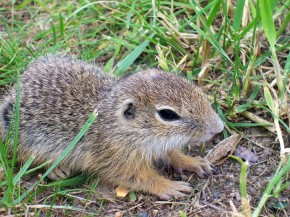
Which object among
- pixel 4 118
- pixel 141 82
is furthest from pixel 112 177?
pixel 4 118

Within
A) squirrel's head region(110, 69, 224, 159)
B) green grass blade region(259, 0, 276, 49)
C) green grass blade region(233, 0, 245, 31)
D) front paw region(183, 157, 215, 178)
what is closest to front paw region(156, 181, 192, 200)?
front paw region(183, 157, 215, 178)

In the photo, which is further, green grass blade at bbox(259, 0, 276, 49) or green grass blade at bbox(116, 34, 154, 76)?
green grass blade at bbox(116, 34, 154, 76)

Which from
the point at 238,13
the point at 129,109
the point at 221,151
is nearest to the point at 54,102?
the point at 129,109

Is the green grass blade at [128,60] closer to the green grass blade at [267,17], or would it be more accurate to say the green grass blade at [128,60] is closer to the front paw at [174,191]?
the front paw at [174,191]

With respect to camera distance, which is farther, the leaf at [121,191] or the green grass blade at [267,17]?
the leaf at [121,191]

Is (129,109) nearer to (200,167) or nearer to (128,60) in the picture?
(200,167)

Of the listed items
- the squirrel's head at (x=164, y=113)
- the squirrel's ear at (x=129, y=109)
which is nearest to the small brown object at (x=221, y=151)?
the squirrel's head at (x=164, y=113)

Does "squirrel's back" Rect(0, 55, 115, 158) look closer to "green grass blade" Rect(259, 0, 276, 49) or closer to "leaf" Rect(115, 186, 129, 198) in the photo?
"leaf" Rect(115, 186, 129, 198)
